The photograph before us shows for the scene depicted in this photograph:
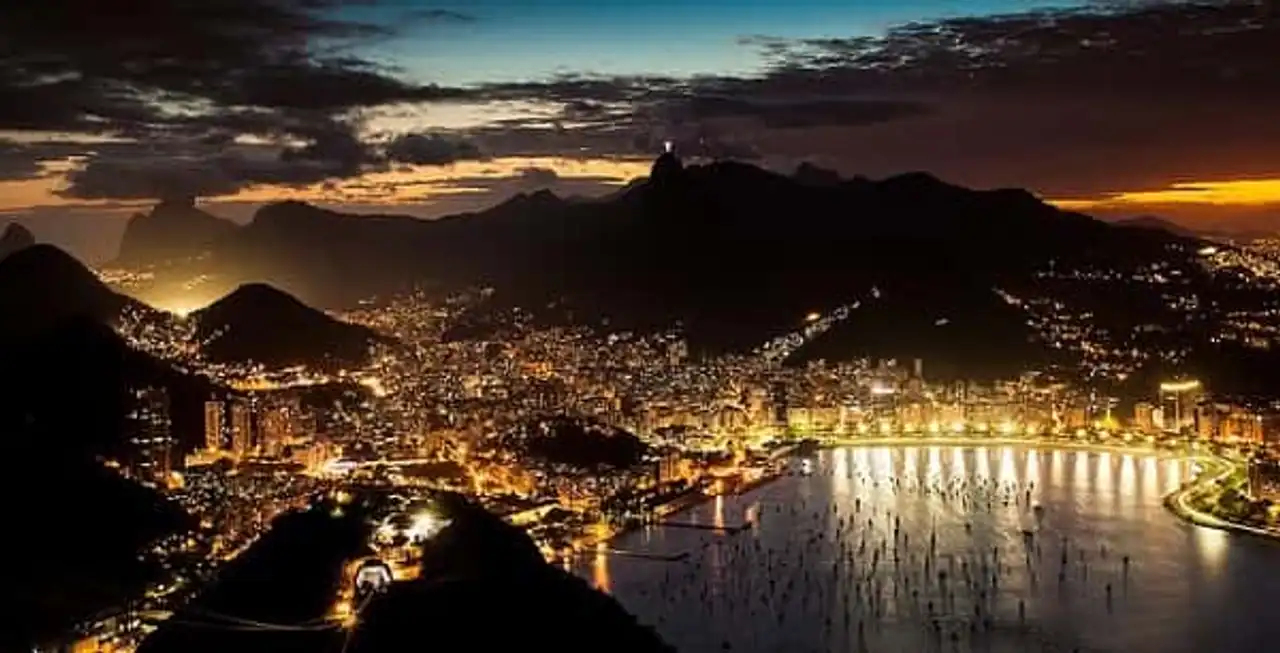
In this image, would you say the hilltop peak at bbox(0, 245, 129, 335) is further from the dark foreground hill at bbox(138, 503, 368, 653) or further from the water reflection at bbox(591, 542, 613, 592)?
the dark foreground hill at bbox(138, 503, 368, 653)

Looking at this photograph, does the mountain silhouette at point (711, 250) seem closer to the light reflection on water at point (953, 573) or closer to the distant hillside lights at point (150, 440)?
the light reflection on water at point (953, 573)

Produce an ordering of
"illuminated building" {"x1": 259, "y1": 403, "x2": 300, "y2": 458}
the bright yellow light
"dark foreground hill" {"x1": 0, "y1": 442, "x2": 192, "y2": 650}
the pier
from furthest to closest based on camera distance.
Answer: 1. "illuminated building" {"x1": 259, "y1": 403, "x2": 300, "y2": 458}
2. the pier
3. "dark foreground hill" {"x1": 0, "y1": 442, "x2": 192, "y2": 650}
4. the bright yellow light

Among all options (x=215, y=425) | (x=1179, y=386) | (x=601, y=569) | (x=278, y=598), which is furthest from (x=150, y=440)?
(x=1179, y=386)

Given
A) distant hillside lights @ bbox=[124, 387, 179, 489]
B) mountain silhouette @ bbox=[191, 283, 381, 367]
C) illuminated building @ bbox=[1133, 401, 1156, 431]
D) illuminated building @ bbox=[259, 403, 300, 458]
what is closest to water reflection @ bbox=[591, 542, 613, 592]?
distant hillside lights @ bbox=[124, 387, 179, 489]

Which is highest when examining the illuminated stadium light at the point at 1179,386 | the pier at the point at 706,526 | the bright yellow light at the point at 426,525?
the bright yellow light at the point at 426,525

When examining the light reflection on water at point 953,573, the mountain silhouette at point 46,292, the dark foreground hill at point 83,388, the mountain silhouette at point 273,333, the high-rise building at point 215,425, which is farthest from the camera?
the mountain silhouette at point 273,333

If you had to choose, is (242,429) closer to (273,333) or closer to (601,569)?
(273,333)

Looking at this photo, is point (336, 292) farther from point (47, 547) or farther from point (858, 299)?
point (47, 547)

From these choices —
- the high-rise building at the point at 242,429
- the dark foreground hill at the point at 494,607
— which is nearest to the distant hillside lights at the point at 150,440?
the high-rise building at the point at 242,429
